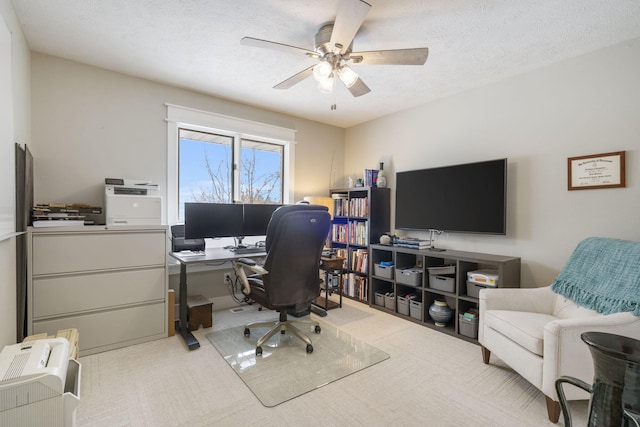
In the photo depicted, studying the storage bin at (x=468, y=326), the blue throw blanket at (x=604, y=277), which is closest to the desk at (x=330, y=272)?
the storage bin at (x=468, y=326)

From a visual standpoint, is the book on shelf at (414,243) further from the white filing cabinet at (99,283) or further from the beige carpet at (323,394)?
the white filing cabinet at (99,283)

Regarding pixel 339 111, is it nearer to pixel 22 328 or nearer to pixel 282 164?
pixel 282 164

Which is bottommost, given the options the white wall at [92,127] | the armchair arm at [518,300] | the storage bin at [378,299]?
the storage bin at [378,299]

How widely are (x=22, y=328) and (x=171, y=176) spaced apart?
170 cm

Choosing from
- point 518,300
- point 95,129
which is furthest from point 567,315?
point 95,129

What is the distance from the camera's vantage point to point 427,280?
3.03 m

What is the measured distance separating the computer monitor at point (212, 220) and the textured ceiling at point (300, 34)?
4.24 feet

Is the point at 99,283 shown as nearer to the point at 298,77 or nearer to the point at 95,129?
the point at 95,129

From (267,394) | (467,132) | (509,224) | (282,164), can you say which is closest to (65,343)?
(267,394)

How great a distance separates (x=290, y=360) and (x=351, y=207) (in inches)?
87.4

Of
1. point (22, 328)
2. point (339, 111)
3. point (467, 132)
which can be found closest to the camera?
point (22, 328)

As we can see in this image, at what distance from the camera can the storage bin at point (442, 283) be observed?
9.13ft

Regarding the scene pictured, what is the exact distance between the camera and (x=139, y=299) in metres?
2.51

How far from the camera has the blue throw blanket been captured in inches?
68.8
